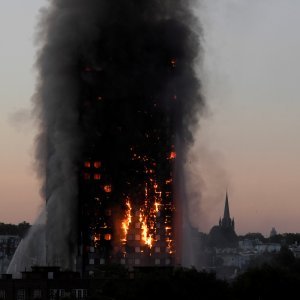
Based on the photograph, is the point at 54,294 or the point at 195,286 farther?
the point at 54,294

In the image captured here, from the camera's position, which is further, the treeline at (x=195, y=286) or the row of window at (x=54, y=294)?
the row of window at (x=54, y=294)

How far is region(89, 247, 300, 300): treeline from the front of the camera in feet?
474

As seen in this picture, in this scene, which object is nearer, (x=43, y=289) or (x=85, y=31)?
(x=43, y=289)

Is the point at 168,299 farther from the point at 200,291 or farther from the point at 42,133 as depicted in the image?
the point at 42,133

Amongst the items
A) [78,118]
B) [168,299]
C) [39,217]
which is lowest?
[168,299]

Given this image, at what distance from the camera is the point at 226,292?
153 m

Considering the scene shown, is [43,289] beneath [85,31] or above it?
beneath

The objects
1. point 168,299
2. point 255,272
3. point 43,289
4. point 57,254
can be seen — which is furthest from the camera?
point 57,254

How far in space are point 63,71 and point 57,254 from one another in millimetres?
24787

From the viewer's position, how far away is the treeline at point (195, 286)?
474ft

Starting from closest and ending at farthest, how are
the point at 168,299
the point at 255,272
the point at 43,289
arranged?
the point at 168,299
the point at 43,289
the point at 255,272

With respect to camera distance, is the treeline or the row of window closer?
the treeline

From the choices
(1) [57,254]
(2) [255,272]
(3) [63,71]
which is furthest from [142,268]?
(3) [63,71]

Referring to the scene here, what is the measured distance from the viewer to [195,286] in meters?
150
